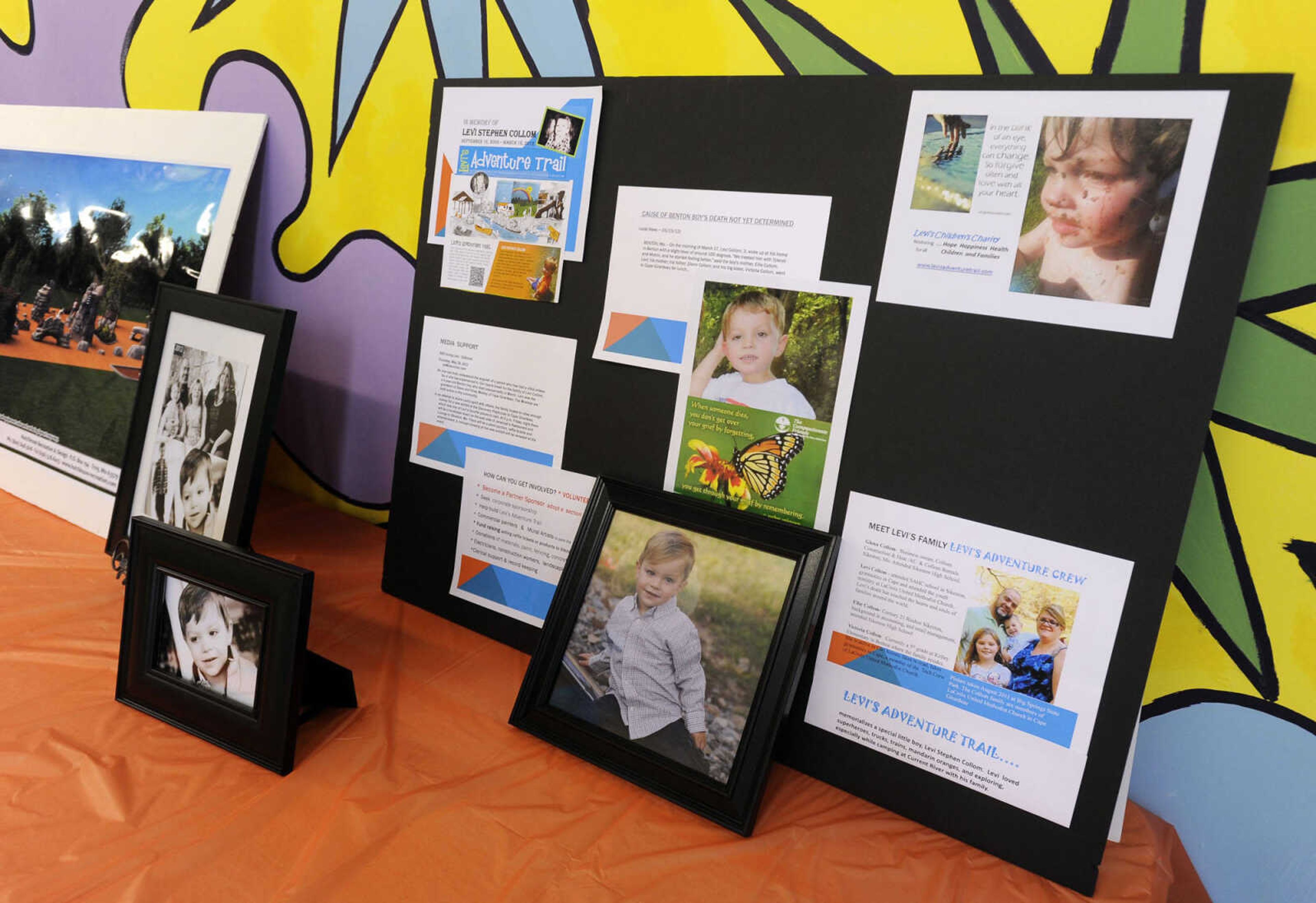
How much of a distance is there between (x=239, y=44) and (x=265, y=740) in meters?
1.15

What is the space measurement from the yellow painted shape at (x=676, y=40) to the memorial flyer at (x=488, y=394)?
0.35 metres

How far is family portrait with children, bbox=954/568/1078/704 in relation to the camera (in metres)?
0.73

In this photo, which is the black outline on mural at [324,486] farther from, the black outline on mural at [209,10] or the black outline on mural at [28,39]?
the black outline on mural at [28,39]

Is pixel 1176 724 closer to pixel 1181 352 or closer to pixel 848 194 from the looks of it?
pixel 1181 352

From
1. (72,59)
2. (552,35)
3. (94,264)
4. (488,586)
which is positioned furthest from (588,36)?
(72,59)

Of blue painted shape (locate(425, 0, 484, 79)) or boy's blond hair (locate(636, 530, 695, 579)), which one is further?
blue painted shape (locate(425, 0, 484, 79))

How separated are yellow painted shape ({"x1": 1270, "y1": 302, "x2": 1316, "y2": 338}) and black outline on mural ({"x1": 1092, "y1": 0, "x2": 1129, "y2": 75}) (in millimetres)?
258

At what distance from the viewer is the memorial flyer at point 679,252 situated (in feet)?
2.69

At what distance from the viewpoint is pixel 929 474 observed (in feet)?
2.54

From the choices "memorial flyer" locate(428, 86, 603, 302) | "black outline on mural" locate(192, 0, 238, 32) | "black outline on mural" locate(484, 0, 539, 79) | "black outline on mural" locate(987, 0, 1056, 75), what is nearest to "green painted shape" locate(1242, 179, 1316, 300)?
"black outline on mural" locate(987, 0, 1056, 75)

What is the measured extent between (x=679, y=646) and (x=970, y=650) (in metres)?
0.28

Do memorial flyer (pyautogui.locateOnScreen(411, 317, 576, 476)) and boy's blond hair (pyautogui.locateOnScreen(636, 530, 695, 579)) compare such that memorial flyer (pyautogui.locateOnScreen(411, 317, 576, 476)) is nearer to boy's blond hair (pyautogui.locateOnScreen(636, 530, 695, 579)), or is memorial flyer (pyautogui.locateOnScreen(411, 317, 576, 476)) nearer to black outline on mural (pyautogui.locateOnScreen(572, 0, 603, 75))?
boy's blond hair (pyautogui.locateOnScreen(636, 530, 695, 579))

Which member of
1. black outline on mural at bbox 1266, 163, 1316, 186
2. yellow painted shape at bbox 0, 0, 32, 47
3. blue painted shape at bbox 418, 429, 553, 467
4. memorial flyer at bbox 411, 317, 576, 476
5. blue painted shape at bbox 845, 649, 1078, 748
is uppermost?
yellow painted shape at bbox 0, 0, 32, 47

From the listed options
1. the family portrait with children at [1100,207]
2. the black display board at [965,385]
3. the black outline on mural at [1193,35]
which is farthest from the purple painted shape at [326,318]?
the black outline on mural at [1193,35]
